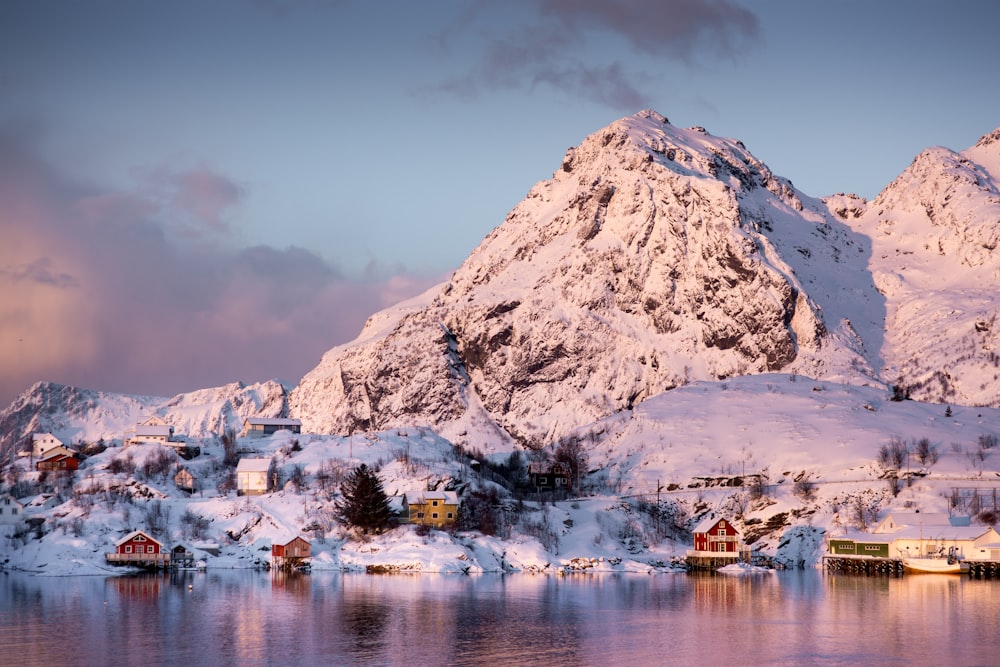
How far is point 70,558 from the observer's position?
152 metres

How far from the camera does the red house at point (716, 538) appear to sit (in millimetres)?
172000

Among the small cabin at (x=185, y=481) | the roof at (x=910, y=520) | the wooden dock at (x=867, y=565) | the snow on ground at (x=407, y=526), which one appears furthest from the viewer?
the small cabin at (x=185, y=481)

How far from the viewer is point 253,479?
598 ft

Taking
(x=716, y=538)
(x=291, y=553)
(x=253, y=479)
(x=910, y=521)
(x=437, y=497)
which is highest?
(x=253, y=479)

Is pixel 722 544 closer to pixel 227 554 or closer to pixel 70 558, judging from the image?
pixel 227 554

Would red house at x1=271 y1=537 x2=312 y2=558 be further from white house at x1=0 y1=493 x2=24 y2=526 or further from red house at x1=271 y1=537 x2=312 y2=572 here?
white house at x1=0 y1=493 x2=24 y2=526

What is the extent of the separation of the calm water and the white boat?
1964 centimetres

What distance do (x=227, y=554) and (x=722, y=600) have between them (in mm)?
68621

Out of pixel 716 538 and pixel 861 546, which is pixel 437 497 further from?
pixel 861 546

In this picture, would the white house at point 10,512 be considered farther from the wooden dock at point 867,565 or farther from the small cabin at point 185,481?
the wooden dock at point 867,565

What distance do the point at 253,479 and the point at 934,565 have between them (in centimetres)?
9363

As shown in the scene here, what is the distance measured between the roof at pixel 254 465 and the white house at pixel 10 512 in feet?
106

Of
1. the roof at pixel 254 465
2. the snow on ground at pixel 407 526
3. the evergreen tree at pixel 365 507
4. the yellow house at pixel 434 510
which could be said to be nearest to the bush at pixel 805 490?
the snow on ground at pixel 407 526

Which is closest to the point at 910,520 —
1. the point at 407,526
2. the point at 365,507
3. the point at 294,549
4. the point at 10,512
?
the point at 407,526
